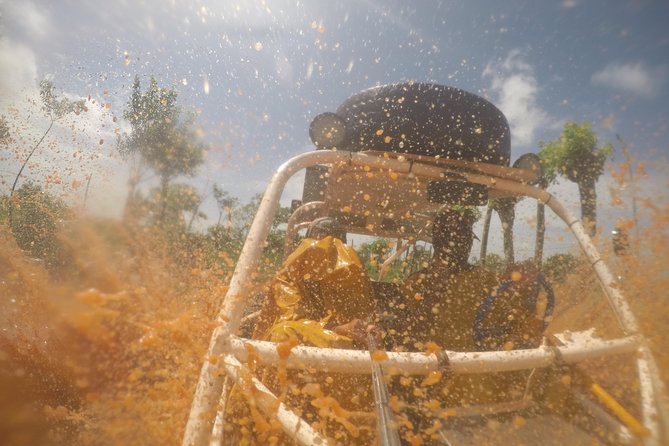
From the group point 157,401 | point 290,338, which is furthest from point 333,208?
point 157,401

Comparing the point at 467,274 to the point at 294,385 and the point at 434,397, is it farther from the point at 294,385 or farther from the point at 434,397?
the point at 294,385

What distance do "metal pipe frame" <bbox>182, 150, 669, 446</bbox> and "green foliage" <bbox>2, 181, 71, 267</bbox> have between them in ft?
40.6

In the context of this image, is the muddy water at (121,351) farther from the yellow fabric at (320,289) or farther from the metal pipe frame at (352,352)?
the yellow fabric at (320,289)

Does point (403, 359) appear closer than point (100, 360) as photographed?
Yes

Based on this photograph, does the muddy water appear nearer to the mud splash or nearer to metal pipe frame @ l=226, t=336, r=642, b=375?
the mud splash

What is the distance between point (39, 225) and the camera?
15961mm

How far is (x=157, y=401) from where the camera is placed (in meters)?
2.60

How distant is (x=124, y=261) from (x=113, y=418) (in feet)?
21.7

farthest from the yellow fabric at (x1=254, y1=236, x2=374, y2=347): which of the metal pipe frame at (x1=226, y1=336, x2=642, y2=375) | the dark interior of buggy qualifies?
the metal pipe frame at (x1=226, y1=336, x2=642, y2=375)

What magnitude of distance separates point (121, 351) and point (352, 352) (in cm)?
388

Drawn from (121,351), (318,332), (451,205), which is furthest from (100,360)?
(451,205)

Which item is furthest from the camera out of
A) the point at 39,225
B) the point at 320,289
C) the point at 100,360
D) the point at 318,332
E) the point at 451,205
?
the point at 39,225

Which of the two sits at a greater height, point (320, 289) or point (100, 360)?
point (320, 289)

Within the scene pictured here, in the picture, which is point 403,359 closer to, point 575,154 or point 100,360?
point 100,360
